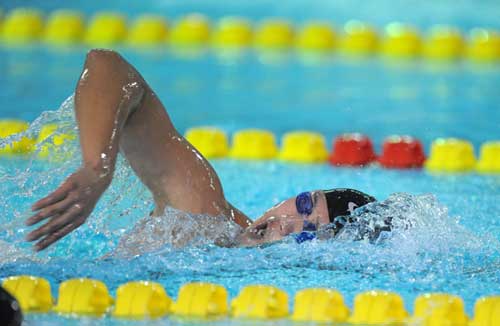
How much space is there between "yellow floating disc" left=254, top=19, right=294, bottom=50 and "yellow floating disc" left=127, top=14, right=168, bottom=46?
0.81m

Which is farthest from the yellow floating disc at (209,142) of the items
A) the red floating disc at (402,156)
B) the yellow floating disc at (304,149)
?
the red floating disc at (402,156)

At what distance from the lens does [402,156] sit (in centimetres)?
497

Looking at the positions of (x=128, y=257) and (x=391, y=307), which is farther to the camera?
(x=128, y=257)

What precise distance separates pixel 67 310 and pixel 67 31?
18.8 ft

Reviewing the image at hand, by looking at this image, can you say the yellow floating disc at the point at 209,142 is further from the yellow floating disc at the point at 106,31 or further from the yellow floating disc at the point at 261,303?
the yellow floating disc at the point at 106,31

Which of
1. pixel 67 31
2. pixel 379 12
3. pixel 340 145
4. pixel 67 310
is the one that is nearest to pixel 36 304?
pixel 67 310

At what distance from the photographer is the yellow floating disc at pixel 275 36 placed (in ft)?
26.2

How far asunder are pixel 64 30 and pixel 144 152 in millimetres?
5358

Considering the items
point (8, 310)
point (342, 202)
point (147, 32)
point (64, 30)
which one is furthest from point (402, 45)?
point (8, 310)

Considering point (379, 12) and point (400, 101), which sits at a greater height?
point (379, 12)

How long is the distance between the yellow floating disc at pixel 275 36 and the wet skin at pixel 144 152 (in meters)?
5.03

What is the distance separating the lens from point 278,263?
2947 millimetres

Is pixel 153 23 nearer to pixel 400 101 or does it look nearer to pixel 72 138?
pixel 400 101

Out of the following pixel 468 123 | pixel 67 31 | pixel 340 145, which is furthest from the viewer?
pixel 67 31
